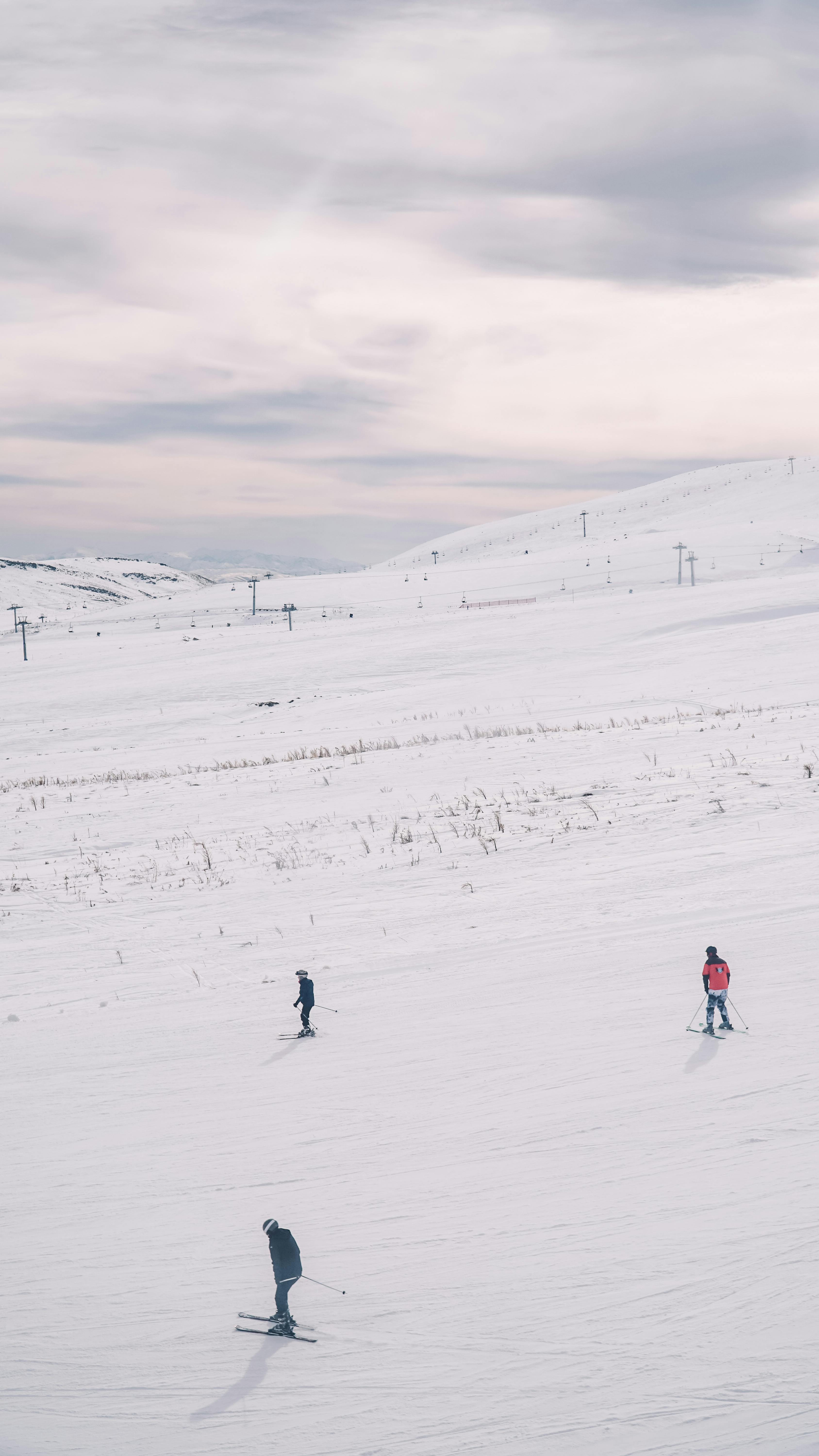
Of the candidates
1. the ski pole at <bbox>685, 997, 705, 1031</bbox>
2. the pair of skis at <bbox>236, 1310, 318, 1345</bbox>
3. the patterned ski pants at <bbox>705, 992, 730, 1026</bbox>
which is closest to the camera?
the pair of skis at <bbox>236, 1310, 318, 1345</bbox>

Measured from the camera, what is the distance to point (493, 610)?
6756 centimetres

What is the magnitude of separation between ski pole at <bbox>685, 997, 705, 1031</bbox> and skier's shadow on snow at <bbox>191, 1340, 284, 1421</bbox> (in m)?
5.35

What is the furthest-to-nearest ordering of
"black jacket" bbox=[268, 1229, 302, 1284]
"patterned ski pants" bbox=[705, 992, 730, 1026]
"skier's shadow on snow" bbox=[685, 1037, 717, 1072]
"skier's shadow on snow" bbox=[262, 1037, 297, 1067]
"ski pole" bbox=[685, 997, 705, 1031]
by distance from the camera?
1. "skier's shadow on snow" bbox=[262, 1037, 297, 1067]
2. "ski pole" bbox=[685, 997, 705, 1031]
3. "patterned ski pants" bbox=[705, 992, 730, 1026]
4. "skier's shadow on snow" bbox=[685, 1037, 717, 1072]
5. "black jacket" bbox=[268, 1229, 302, 1284]

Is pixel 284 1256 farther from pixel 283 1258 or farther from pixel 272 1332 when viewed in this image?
pixel 272 1332

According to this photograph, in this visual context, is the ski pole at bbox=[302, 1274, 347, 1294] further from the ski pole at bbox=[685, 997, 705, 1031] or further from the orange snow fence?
the orange snow fence

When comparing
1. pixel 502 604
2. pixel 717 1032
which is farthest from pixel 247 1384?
pixel 502 604

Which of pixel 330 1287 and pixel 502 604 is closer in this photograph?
pixel 330 1287

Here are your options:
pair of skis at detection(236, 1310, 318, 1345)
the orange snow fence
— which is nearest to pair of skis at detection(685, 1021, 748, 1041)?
pair of skis at detection(236, 1310, 318, 1345)

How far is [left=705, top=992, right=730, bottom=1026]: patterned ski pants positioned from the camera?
32.8 feet

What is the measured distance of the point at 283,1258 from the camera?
6.62 metres

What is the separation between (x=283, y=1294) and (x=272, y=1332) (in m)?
0.33

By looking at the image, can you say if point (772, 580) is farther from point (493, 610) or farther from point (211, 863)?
point (211, 863)

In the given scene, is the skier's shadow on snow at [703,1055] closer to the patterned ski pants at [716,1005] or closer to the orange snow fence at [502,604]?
the patterned ski pants at [716,1005]

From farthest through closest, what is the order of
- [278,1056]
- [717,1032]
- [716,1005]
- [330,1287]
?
1. [278,1056]
2. [717,1032]
3. [716,1005]
4. [330,1287]
